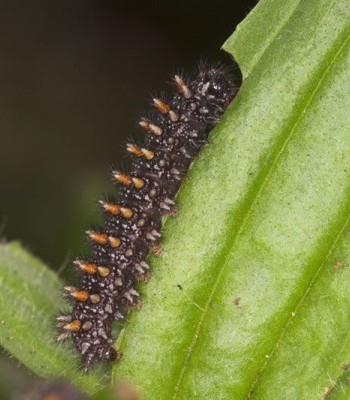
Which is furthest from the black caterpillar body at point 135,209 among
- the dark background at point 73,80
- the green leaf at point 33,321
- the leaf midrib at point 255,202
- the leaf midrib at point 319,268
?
the dark background at point 73,80

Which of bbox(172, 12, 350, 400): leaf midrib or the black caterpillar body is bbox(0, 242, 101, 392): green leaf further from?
bbox(172, 12, 350, 400): leaf midrib

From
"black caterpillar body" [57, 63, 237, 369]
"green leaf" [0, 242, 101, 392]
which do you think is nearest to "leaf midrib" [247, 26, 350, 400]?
"black caterpillar body" [57, 63, 237, 369]

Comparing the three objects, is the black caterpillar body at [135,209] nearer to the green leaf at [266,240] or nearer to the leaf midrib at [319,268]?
the green leaf at [266,240]

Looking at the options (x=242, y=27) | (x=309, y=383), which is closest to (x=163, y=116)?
(x=242, y=27)

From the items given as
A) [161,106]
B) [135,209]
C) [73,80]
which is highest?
[73,80]

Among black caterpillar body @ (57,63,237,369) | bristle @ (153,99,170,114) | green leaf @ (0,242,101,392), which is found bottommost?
green leaf @ (0,242,101,392)

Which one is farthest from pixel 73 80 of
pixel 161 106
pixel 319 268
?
pixel 319 268

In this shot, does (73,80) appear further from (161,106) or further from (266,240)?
(266,240)
